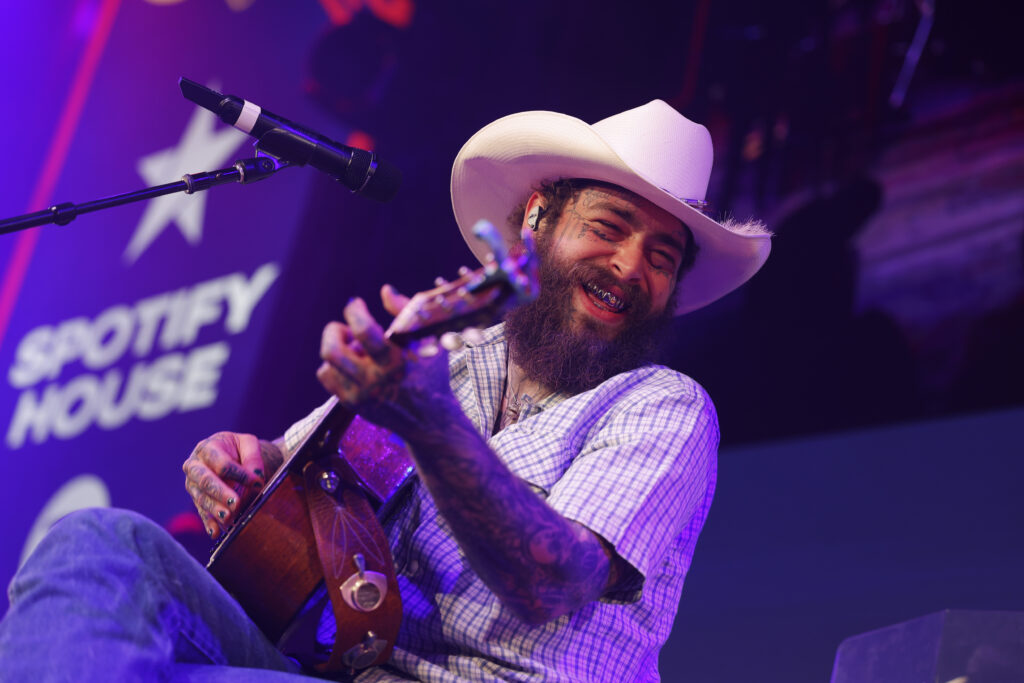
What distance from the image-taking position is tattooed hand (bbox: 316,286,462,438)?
3.89 ft

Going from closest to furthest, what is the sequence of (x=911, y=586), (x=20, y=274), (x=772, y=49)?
(x=911, y=586)
(x=772, y=49)
(x=20, y=274)

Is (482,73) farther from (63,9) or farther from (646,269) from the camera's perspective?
(63,9)

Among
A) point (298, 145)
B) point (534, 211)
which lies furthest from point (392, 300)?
point (534, 211)

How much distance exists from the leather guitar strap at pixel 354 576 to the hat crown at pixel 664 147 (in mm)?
1053

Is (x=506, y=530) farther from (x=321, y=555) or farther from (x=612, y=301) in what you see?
(x=612, y=301)

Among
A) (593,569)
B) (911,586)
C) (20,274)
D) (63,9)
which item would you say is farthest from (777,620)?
(63,9)

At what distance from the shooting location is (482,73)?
4684mm

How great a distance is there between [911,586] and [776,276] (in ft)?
4.30

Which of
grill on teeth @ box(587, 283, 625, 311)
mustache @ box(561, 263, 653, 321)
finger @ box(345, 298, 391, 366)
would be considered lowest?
finger @ box(345, 298, 391, 366)

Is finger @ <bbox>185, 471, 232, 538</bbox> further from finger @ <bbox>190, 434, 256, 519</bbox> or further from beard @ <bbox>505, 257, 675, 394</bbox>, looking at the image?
beard @ <bbox>505, 257, 675, 394</bbox>

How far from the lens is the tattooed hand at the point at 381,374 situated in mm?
1187

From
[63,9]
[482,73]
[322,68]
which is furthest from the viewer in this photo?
[63,9]

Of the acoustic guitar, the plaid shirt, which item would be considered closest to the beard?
the plaid shirt

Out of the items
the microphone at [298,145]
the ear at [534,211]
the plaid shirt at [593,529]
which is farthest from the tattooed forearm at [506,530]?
the ear at [534,211]
